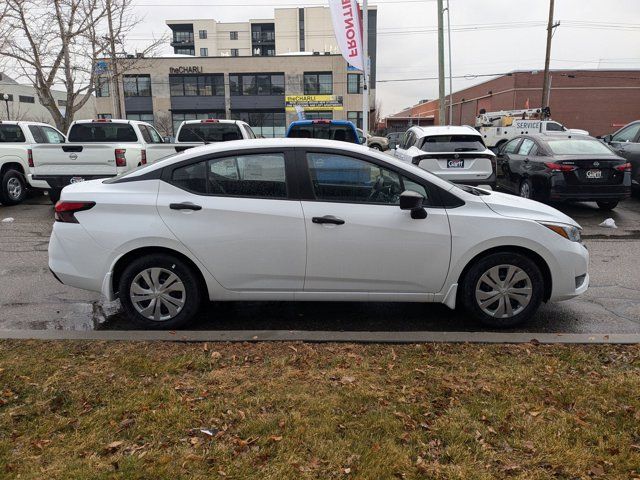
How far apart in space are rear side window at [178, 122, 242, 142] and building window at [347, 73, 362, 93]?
40504mm

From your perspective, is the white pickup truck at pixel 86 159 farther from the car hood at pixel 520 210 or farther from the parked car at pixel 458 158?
the car hood at pixel 520 210

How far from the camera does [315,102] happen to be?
51469mm

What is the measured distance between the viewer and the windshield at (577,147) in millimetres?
10008

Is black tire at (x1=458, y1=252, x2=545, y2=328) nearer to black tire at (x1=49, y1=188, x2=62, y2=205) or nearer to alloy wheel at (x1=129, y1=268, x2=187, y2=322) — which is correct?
alloy wheel at (x1=129, y1=268, x2=187, y2=322)

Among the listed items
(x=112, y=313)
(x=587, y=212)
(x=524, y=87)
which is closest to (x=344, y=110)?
(x=524, y=87)

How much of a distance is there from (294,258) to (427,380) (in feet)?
5.01

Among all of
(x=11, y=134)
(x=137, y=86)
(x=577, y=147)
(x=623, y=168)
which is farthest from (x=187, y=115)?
(x=623, y=168)

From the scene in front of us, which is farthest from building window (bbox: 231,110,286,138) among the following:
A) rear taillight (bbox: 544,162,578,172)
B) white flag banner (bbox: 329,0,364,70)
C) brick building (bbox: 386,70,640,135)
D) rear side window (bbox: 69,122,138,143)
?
rear taillight (bbox: 544,162,578,172)

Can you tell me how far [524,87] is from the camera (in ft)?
151

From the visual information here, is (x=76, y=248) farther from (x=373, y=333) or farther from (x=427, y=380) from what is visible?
(x=427, y=380)

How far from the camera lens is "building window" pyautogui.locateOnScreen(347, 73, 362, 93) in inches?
1981

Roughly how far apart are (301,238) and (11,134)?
1076 cm

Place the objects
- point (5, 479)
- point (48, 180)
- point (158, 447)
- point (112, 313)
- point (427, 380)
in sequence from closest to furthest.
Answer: point (5, 479) < point (158, 447) < point (427, 380) < point (112, 313) < point (48, 180)

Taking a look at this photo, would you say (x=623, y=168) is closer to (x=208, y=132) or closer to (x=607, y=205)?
(x=607, y=205)
